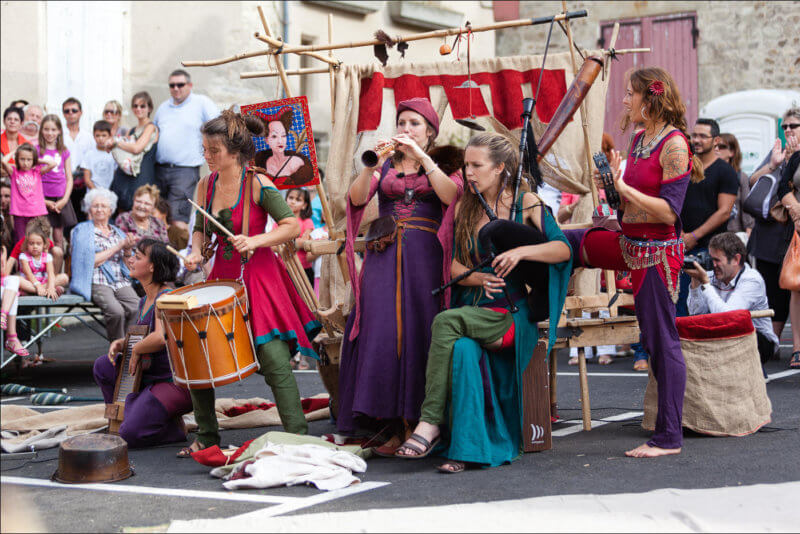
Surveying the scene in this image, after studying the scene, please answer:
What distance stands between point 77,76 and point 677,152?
11.2 metres

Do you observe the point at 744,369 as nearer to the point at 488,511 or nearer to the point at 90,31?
the point at 488,511

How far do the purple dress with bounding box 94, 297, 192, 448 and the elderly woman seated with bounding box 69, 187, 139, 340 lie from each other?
2837 mm

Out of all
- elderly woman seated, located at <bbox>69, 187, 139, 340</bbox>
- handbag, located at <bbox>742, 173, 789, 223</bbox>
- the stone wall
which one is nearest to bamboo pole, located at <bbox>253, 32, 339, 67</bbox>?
elderly woman seated, located at <bbox>69, 187, 139, 340</bbox>

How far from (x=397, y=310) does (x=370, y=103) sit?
1968 mm

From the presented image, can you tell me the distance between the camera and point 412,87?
718 centimetres

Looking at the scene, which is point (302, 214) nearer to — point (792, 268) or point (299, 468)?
point (792, 268)

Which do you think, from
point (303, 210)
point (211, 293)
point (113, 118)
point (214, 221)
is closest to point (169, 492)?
point (211, 293)

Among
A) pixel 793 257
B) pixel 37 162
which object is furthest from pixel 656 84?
pixel 37 162

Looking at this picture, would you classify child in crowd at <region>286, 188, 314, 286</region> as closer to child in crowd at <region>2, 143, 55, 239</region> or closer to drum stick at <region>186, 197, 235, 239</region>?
child in crowd at <region>2, 143, 55, 239</region>

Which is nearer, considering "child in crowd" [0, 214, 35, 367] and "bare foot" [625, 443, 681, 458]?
"bare foot" [625, 443, 681, 458]

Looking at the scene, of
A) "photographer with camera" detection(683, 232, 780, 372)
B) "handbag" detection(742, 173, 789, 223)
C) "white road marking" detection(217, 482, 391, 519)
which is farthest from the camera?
"handbag" detection(742, 173, 789, 223)

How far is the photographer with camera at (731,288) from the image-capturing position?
25.1ft

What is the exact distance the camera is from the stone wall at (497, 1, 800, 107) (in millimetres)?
18141

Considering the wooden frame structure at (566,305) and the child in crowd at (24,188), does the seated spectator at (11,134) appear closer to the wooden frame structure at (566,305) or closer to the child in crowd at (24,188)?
the child in crowd at (24,188)
